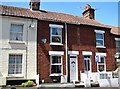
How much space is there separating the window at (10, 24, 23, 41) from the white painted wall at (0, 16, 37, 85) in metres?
0.33

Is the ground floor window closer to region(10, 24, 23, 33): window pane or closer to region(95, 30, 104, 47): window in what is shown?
region(95, 30, 104, 47): window

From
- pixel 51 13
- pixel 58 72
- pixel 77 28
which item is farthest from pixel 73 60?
pixel 51 13

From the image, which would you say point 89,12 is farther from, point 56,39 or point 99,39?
point 56,39

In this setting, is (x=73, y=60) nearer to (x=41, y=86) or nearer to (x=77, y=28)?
(x=77, y=28)

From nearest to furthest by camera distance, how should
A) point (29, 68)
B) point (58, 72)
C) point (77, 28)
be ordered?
point (29, 68) < point (58, 72) < point (77, 28)

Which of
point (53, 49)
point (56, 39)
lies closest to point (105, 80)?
point (53, 49)

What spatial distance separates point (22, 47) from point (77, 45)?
5.73 meters

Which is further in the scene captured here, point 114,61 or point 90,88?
point 114,61

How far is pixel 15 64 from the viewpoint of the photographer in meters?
17.1

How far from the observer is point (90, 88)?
16703 millimetres

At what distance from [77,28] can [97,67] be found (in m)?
4.65

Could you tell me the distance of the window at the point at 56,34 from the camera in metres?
19.1

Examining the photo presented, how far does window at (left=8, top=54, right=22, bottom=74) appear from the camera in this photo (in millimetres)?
16969

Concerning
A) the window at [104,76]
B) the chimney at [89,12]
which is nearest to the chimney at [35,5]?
the chimney at [89,12]
